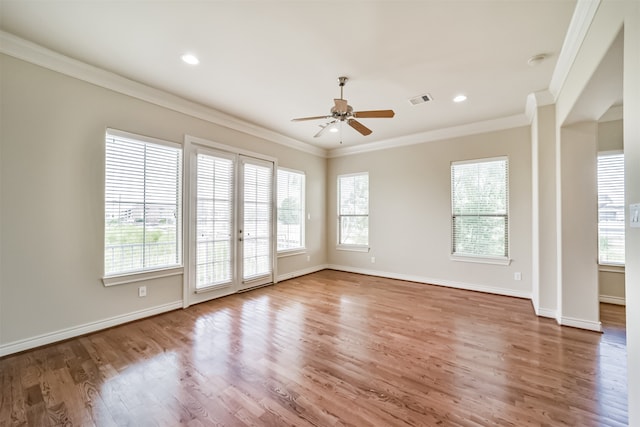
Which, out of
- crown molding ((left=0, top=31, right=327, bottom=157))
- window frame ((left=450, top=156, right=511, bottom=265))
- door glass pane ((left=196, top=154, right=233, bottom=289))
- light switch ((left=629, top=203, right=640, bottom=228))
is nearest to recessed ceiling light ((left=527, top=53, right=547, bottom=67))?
window frame ((left=450, top=156, right=511, bottom=265))

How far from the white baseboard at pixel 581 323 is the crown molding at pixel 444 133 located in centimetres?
289

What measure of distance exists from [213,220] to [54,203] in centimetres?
176

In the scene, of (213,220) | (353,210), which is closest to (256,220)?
(213,220)

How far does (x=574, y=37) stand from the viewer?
2209 mm

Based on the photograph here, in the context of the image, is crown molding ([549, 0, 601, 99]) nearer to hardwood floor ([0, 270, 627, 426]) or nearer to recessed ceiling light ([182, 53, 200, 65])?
hardwood floor ([0, 270, 627, 426])

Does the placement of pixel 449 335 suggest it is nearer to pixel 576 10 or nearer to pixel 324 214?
pixel 576 10

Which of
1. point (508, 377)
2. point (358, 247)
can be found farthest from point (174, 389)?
point (358, 247)

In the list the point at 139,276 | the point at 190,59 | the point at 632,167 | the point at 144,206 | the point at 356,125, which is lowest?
the point at 139,276

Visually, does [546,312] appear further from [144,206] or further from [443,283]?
[144,206]

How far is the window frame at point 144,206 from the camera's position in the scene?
298 cm

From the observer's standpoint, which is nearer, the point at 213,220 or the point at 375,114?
the point at 375,114

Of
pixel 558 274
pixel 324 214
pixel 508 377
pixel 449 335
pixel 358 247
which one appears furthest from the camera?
pixel 324 214

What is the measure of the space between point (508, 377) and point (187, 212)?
13.1 ft

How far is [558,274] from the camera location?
3.21 m
